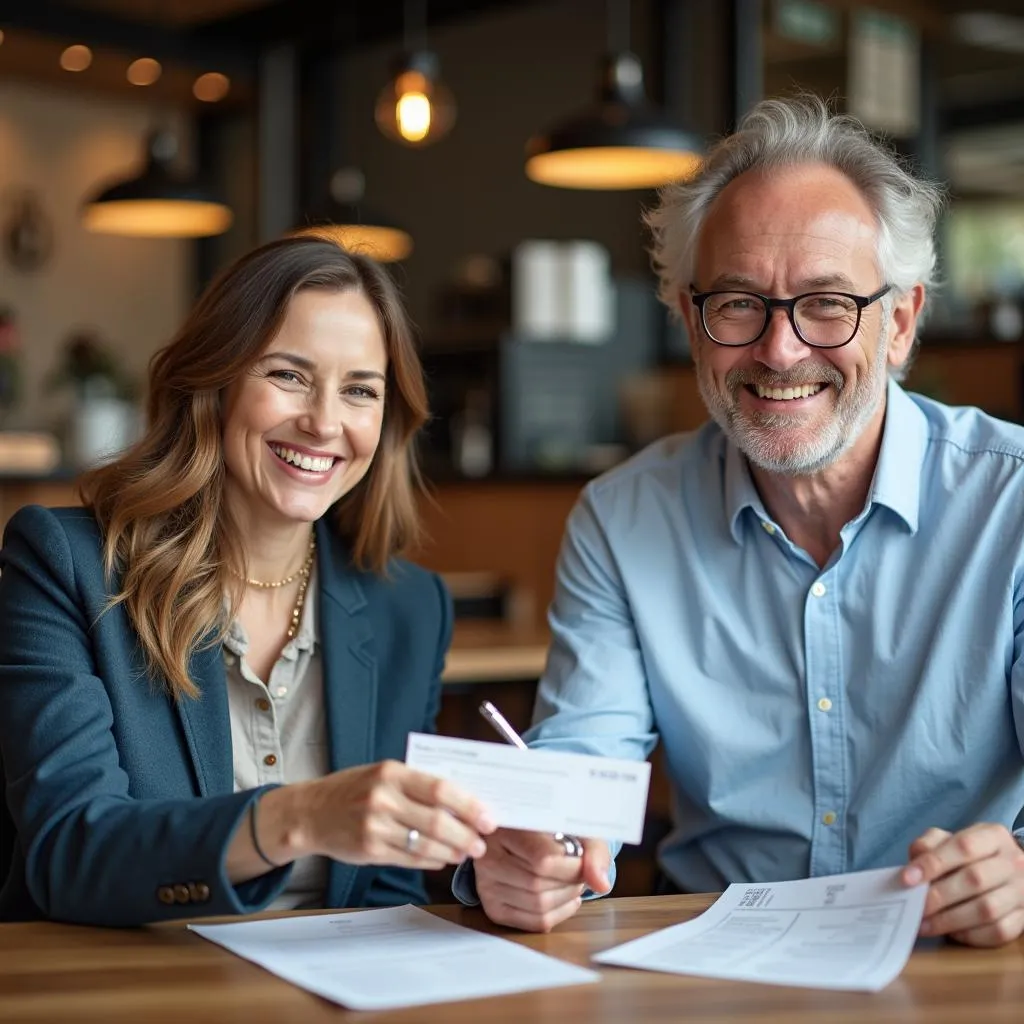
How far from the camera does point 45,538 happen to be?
174cm

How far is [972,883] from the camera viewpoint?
53.6 inches

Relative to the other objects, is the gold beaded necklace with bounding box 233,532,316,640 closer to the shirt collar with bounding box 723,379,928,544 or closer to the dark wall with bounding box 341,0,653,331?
the shirt collar with bounding box 723,379,928,544

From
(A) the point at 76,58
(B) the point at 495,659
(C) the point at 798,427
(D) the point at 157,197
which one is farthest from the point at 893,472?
(A) the point at 76,58

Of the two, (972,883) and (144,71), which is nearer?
(972,883)

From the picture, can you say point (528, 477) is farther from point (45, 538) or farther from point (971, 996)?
point (971, 996)

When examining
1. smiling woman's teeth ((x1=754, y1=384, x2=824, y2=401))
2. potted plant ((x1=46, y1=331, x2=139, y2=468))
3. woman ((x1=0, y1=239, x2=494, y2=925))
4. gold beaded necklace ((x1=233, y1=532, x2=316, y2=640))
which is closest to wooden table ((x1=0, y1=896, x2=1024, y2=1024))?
woman ((x1=0, y1=239, x2=494, y2=925))

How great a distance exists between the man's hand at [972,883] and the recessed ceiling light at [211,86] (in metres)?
8.33

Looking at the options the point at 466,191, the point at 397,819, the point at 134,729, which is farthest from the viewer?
the point at 466,191

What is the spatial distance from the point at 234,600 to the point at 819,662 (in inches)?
29.9

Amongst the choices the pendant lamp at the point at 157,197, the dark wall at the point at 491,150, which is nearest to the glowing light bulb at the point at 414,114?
the pendant lamp at the point at 157,197

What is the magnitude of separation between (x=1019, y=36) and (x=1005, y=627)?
8.93 metres

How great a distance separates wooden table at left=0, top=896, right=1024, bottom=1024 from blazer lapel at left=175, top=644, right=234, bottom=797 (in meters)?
0.36

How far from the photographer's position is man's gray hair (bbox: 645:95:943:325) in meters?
1.94

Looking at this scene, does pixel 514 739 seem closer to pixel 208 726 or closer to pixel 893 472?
pixel 208 726
